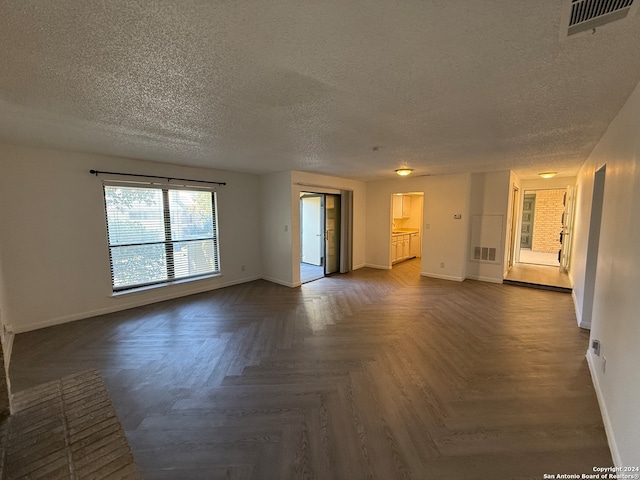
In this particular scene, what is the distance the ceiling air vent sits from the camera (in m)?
1.08

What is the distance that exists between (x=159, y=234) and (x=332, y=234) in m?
3.81

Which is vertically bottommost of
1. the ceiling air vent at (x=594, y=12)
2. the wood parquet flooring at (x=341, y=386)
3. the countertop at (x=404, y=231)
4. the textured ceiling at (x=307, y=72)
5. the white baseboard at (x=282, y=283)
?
the wood parquet flooring at (x=341, y=386)

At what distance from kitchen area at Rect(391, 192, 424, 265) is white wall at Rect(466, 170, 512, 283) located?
84.2 inches

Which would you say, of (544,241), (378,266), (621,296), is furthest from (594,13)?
(544,241)

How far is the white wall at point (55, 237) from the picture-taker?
3.40m

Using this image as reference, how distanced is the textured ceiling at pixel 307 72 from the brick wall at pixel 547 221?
7368mm

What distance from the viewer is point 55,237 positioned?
12.1 ft

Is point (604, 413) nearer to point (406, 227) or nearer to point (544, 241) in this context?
point (406, 227)

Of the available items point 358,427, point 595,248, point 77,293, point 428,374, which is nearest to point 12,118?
point 77,293

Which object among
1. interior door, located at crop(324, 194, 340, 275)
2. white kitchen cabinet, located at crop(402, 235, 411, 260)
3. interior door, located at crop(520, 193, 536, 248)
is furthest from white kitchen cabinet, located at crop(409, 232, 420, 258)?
interior door, located at crop(520, 193, 536, 248)

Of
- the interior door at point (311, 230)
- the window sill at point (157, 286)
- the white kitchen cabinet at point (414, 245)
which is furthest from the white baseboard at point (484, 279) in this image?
the window sill at point (157, 286)

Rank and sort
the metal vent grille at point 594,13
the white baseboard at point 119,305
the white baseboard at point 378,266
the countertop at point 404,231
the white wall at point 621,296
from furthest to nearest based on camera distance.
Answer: the countertop at point 404,231, the white baseboard at point 378,266, the white baseboard at point 119,305, the white wall at point 621,296, the metal vent grille at point 594,13

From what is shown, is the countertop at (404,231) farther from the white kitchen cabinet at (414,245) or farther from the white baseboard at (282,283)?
the white baseboard at (282,283)

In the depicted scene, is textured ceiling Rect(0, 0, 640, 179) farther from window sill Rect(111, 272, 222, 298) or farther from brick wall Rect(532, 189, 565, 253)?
brick wall Rect(532, 189, 565, 253)
